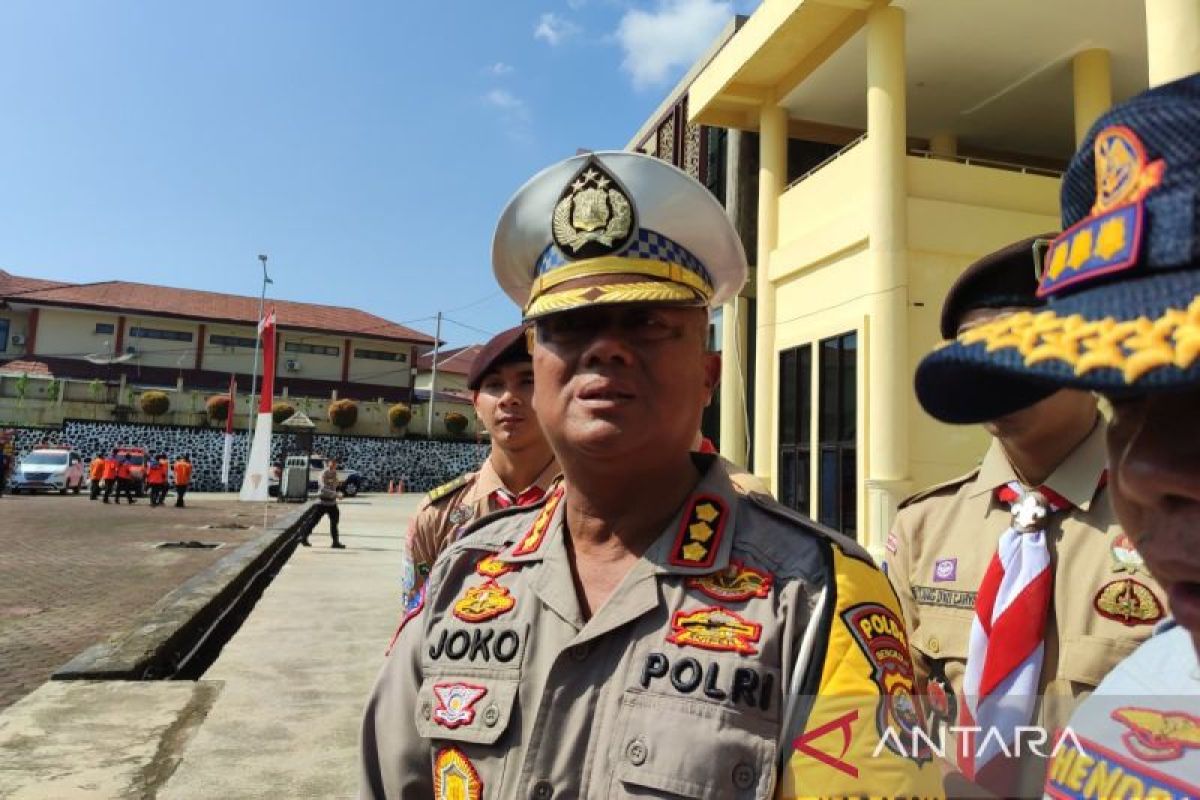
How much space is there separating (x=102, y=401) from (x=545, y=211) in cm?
3774

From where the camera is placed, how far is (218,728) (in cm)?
432

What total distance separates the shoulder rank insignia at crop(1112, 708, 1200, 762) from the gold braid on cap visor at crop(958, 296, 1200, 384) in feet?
1.44

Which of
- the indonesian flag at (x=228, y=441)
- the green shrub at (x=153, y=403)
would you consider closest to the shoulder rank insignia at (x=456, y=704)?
the indonesian flag at (x=228, y=441)

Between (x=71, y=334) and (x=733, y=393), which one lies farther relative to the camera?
(x=71, y=334)

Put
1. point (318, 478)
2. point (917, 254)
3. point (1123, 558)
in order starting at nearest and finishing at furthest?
point (1123, 558)
point (917, 254)
point (318, 478)

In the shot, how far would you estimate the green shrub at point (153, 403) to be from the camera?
33.2 meters

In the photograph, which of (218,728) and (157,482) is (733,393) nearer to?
(218,728)

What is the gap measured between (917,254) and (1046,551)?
9.21m

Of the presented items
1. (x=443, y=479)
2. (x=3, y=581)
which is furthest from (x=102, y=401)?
(x=3, y=581)

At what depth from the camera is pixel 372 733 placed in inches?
62.5

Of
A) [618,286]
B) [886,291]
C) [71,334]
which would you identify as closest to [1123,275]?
[618,286]

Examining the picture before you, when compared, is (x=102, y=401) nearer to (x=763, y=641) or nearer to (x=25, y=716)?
(x=25, y=716)

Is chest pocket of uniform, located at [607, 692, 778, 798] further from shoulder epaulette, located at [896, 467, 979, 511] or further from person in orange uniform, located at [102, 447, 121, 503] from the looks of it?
person in orange uniform, located at [102, 447, 121, 503]

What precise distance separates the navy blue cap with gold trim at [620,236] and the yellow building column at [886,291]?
8.58 meters
